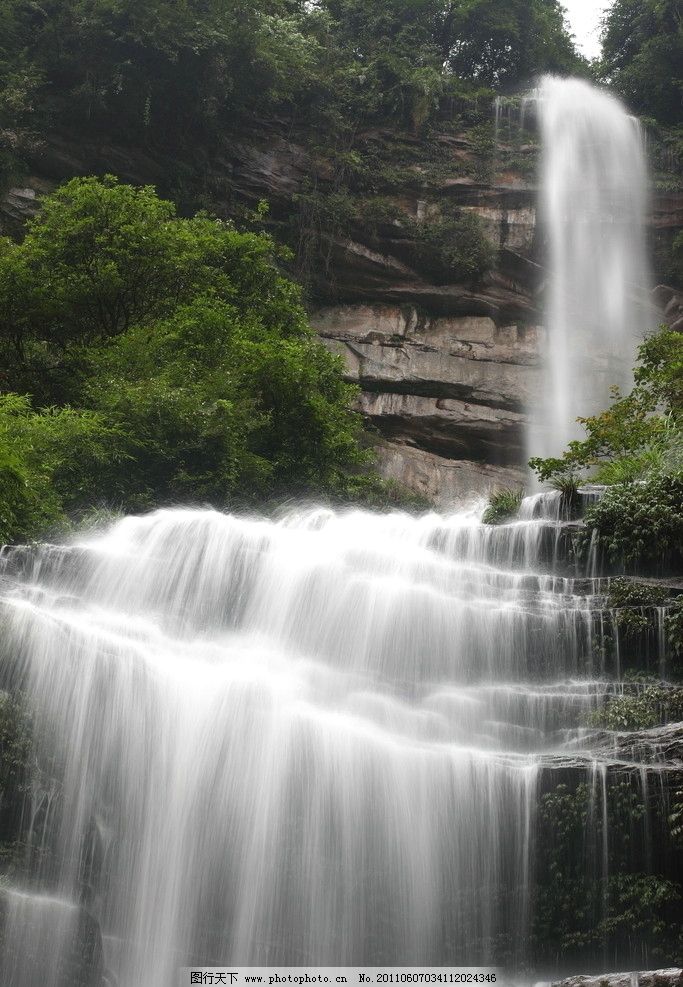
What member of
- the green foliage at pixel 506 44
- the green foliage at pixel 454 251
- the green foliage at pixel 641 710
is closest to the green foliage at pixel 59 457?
the green foliage at pixel 641 710

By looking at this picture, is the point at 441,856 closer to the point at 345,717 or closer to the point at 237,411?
the point at 345,717

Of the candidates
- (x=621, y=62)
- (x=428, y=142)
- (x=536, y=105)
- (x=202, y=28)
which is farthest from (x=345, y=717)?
(x=621, y=62)

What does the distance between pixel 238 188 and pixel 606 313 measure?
1138 centimetres

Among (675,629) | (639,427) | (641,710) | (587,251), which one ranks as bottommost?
(641,710)

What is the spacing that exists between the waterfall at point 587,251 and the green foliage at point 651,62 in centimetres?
106

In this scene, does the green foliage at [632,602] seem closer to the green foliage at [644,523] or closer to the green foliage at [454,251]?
the green foliage at [644,523]

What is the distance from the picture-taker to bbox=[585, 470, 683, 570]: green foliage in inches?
464

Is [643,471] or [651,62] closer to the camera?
[643,471]

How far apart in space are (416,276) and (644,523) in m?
17.4

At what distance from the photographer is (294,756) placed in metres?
9.56

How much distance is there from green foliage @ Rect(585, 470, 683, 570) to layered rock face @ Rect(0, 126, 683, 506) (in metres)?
11.7

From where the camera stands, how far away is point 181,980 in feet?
27.7

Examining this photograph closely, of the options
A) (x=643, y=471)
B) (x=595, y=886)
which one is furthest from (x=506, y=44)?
(x=595, y=886)

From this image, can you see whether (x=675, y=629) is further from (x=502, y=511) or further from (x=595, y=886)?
(x=502, y=511)
